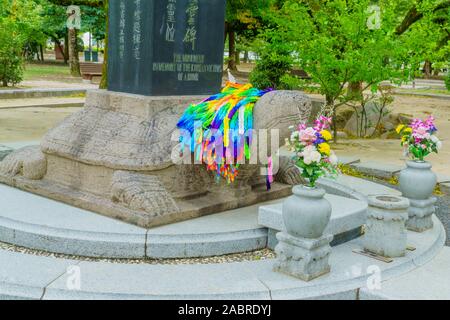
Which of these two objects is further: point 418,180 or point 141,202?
point 418,180

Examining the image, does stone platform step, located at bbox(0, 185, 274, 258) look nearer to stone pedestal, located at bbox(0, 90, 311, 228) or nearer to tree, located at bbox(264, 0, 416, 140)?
stone pedestal, located at bbox(0, 90, 311, 228)

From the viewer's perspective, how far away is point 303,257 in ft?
13.8

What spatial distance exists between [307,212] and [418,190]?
84.8 inches

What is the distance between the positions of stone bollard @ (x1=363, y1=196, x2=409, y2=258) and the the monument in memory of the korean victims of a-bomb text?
1180 millimetres

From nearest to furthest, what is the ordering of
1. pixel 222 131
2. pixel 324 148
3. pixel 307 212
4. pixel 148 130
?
pixel 307 212, pixel 324 148, pixel 222 131, pixel 148 130

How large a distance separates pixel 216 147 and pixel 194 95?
112cm

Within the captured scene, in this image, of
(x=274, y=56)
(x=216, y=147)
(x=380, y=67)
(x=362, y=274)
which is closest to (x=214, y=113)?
(x=216, y=147)

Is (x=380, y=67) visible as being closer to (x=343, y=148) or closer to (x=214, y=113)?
(x=343, y=148)

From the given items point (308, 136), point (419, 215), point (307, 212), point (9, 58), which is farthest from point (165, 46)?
point (9, 58)

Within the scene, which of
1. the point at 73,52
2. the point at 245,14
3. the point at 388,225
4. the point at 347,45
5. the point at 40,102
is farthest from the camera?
the point at 73,52

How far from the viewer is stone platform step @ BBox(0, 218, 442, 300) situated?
388 cm

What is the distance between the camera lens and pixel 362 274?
439 centimetres

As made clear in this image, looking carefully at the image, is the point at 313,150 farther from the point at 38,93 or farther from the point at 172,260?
the point at 38,93

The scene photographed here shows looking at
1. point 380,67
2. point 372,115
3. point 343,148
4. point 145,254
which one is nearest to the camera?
point 145,254
